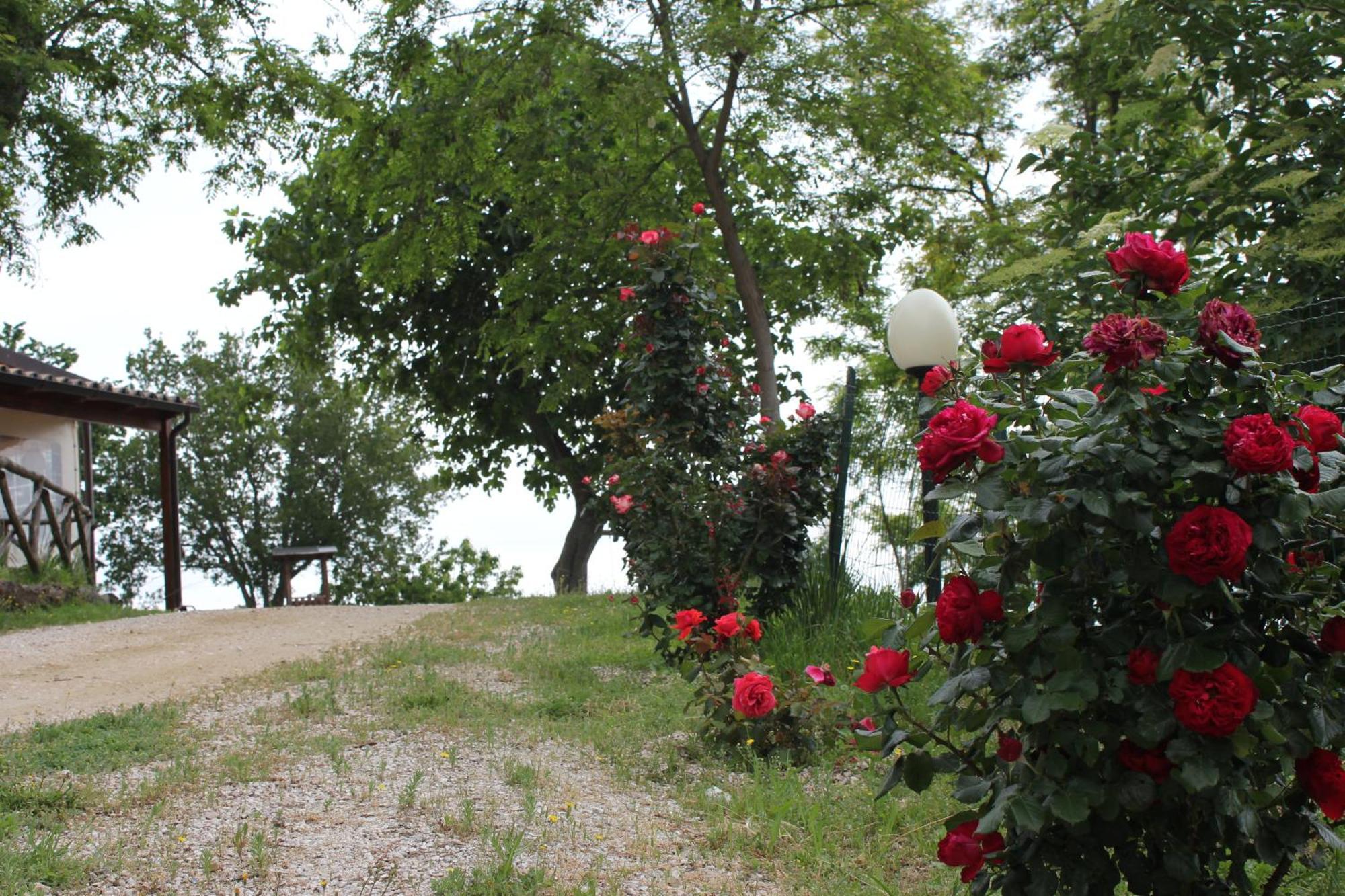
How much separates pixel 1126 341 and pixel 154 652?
8.38m

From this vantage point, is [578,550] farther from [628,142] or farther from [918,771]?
[918,771]

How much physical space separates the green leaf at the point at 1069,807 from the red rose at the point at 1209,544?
1.62 feet

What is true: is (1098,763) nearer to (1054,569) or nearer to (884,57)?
(1054,569)

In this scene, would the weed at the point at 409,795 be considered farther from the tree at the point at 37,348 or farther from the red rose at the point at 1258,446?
the tree at the point at 37,348

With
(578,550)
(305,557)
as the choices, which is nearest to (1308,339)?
(578,550)

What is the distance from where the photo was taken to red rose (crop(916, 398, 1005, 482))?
2.32m

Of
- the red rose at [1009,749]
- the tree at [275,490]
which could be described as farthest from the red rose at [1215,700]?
the tree at [275,490]

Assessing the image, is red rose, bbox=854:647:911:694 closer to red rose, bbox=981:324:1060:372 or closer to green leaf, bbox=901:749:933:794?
green leaf, bbox=901:749:933:794

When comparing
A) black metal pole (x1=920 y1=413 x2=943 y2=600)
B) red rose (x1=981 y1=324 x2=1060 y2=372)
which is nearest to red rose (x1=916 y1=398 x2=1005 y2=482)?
red rose (x1=981 y1=324 x2=1060 y2=372)

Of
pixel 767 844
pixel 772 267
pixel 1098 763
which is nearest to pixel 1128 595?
pixel 1098 763

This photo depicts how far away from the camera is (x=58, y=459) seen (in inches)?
640

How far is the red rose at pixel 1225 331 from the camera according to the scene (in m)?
2.39

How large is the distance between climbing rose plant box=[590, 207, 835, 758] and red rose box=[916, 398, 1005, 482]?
4.47 metres

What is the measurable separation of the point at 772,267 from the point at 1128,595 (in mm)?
11542
